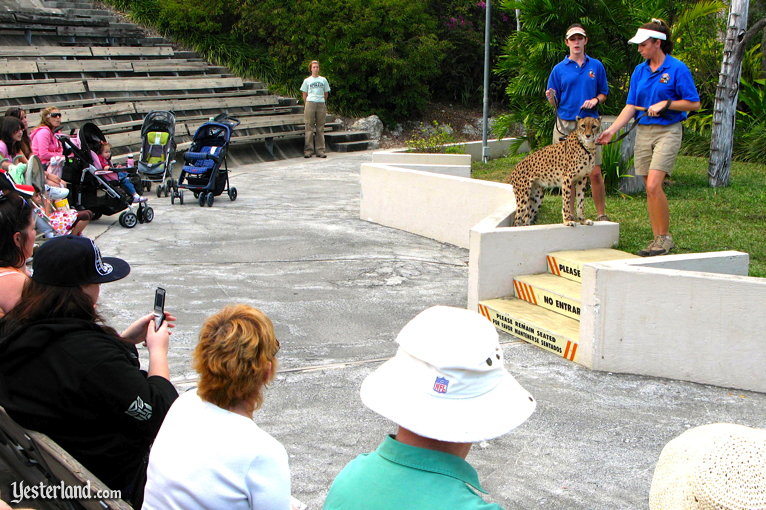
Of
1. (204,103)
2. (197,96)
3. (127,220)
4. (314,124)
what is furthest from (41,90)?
(127,220)

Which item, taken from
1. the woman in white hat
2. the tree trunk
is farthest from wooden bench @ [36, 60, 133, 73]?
the woman in white hat

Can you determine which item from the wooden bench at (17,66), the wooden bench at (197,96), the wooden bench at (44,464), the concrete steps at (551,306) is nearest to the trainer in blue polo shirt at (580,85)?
the concrete steps at (551,306)

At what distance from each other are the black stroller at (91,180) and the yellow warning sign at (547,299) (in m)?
6.05

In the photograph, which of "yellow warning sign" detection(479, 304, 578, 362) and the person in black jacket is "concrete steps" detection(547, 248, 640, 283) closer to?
"yellow warning sign" detection(479, 304, 578, 362)

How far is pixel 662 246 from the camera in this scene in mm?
7535

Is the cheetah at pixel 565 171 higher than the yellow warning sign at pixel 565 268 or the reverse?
higher

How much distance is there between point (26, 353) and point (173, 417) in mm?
789

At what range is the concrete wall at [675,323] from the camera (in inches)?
236

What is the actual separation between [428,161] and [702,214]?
5.96m

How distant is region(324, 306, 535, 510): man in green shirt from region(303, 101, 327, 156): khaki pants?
58.7ft

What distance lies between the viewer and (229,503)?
8.57ft

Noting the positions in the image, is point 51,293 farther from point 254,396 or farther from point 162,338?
point 254,396

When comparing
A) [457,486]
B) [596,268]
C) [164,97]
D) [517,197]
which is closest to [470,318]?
[457,486]

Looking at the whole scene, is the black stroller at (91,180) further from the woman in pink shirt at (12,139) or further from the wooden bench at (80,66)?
the wooden bench at (80,66)
